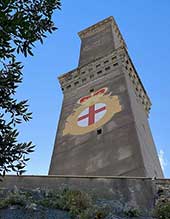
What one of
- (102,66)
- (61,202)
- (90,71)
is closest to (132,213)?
(61,202)

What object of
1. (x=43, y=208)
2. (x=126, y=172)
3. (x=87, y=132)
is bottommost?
(x=43, y=208)

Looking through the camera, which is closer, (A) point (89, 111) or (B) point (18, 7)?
(B) point (18, 7)

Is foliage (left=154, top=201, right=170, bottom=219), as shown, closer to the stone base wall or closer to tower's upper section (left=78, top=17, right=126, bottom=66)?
the stone base wall

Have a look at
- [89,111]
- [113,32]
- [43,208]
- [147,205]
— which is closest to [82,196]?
[43,208]

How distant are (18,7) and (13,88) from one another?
106cm

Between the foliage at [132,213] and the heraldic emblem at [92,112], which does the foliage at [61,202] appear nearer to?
the foliage at [132,213]

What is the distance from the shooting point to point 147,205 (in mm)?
8625

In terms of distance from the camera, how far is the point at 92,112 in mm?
17016

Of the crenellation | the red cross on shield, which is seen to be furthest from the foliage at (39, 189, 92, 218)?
the crenellation

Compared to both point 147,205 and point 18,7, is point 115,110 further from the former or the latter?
point 18,7

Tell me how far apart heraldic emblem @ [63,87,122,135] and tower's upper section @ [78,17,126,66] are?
430 centimetres

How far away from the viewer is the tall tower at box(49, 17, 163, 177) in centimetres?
1353

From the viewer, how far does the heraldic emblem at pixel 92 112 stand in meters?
16.2

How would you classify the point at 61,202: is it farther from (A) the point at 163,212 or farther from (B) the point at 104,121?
(B) the point at 104,121
